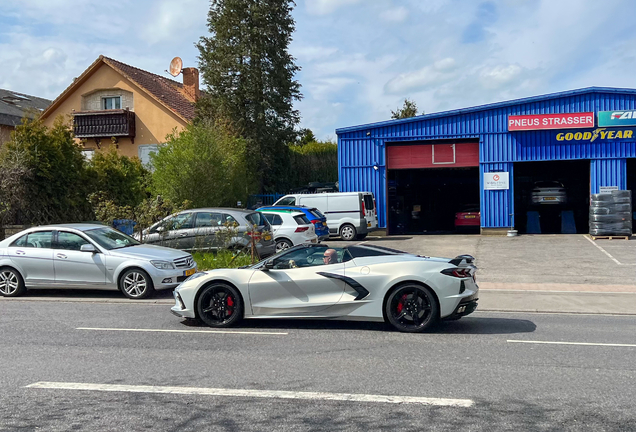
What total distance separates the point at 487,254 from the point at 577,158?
835 cm

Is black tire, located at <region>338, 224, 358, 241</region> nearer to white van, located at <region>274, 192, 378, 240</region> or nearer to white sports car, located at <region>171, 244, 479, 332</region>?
white van, located at <region>274, 192, 378, 240</region>

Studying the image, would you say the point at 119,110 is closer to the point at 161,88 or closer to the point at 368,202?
the point at 161,88

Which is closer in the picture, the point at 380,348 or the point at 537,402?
the point at 537,402

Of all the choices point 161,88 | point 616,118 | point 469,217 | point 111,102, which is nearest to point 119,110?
point 111,102

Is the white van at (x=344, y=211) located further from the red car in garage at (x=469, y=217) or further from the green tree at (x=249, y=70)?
the green tree at (x=249, y=70)

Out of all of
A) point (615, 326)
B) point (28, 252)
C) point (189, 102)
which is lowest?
point (615, 326)

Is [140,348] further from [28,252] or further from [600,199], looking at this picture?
[600,199]

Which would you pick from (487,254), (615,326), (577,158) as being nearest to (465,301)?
(615,326)

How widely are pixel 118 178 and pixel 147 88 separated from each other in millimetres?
11930

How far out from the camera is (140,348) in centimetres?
773

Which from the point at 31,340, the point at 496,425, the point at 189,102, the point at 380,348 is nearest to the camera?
the point at 496,425

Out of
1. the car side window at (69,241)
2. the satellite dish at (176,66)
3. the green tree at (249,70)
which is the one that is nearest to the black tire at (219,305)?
the car side window at (69,241)

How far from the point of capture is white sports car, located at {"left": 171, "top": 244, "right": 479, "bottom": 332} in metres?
8.34

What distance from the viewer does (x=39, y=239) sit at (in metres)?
12.5
